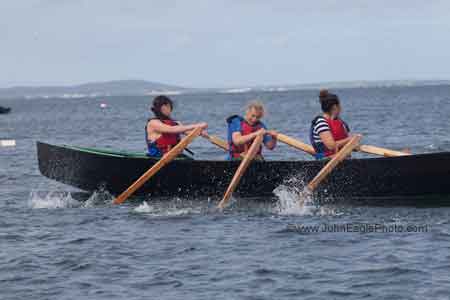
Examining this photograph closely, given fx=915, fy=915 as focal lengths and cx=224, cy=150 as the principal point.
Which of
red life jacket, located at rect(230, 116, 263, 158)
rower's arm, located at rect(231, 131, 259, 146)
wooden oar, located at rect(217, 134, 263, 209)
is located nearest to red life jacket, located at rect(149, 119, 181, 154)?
red life jacket, located at rect(230, 116, 263, 158)

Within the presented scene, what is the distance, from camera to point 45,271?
10070mm

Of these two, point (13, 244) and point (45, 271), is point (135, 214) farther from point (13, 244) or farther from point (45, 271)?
point (45, 271)

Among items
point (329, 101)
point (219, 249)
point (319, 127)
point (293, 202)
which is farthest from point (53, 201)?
point (219, 249)

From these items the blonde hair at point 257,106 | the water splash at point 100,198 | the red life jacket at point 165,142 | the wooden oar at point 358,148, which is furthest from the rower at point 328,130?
the water splash at point 100,198

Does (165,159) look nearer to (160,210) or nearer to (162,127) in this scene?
(162,127)

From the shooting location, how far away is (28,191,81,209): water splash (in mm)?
15148

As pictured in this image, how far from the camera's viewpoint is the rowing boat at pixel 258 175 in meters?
12.8

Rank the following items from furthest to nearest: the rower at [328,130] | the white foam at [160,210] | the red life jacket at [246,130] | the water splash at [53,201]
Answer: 1. the water splash at [53,201]
2. the red life jacket at [246,130]
3. the white foam at [160,210]
4. the rower at [328,130]

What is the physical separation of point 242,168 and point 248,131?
660 mm

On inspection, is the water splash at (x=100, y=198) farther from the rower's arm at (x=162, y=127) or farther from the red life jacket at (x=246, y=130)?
the red life jacket at (x=246, y=130)

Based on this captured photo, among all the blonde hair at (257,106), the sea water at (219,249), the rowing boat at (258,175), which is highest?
the blonde hair at (257,106)

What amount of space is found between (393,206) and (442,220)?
1.11 m

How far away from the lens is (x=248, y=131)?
45.9 feet

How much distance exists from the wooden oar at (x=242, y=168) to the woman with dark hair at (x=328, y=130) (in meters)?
0.83
